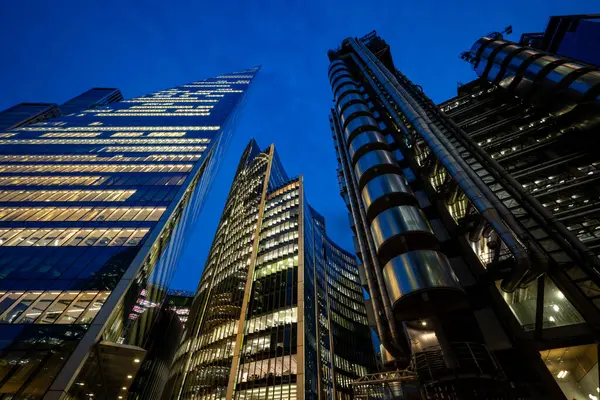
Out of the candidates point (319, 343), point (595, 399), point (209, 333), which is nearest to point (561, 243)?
point (595, 399)

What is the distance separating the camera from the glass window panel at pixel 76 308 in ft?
68.3

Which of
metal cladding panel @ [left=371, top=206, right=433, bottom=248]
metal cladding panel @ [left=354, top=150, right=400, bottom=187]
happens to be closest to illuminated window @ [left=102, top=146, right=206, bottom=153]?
metal cladding panel @ [left=354, top=150, right=400, bottom=187]

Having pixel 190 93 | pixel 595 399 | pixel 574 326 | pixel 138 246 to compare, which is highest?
pixel 190 93

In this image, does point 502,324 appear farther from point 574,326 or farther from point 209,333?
point 209,333

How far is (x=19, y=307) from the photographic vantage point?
70.0ft

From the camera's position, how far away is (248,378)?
123ft

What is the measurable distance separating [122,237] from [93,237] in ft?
11.0

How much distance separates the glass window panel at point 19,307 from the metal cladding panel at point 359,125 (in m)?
30.9

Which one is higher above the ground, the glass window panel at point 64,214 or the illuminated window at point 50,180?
the illuminated window at point 50,180

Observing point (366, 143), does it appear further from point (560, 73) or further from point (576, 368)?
point (576, 368)

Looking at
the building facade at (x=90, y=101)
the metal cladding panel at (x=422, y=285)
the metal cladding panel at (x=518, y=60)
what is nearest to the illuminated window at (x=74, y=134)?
the metal cladding panel at (x=422, y=285)

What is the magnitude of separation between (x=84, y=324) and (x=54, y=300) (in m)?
4.58

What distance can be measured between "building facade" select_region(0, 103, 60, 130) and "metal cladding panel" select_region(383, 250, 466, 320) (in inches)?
6122

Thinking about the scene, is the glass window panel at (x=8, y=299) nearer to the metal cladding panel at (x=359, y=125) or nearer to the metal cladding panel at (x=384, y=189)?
the metal cladding panel at (x=384, y=189)
